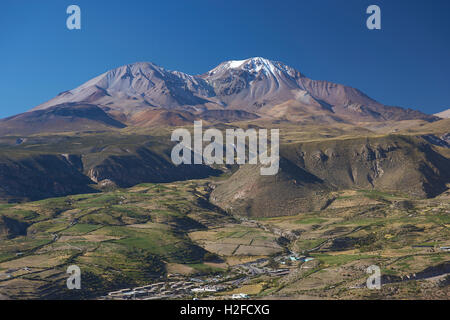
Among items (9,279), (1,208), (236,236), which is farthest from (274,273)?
(1,208)

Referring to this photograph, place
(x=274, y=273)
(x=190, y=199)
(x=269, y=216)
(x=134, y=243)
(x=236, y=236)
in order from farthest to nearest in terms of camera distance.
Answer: (x=190, y=199) < (x=269, y=216) < (x=236, y=236) < (x=134, y=243) < (x=274, y=273)

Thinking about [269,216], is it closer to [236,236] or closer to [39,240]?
[236,236]

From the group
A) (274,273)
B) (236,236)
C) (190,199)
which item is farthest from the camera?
(190,199)

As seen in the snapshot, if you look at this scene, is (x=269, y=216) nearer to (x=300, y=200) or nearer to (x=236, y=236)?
(x=300, y=200)

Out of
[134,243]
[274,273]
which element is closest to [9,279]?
[134,243]

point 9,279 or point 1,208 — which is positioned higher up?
point 1,208

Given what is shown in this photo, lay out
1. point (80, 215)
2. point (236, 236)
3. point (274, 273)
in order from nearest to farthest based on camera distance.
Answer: point (274, 273) < point (236, 236) < point (80, 215)

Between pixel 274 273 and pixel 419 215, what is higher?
pixel 419 215
